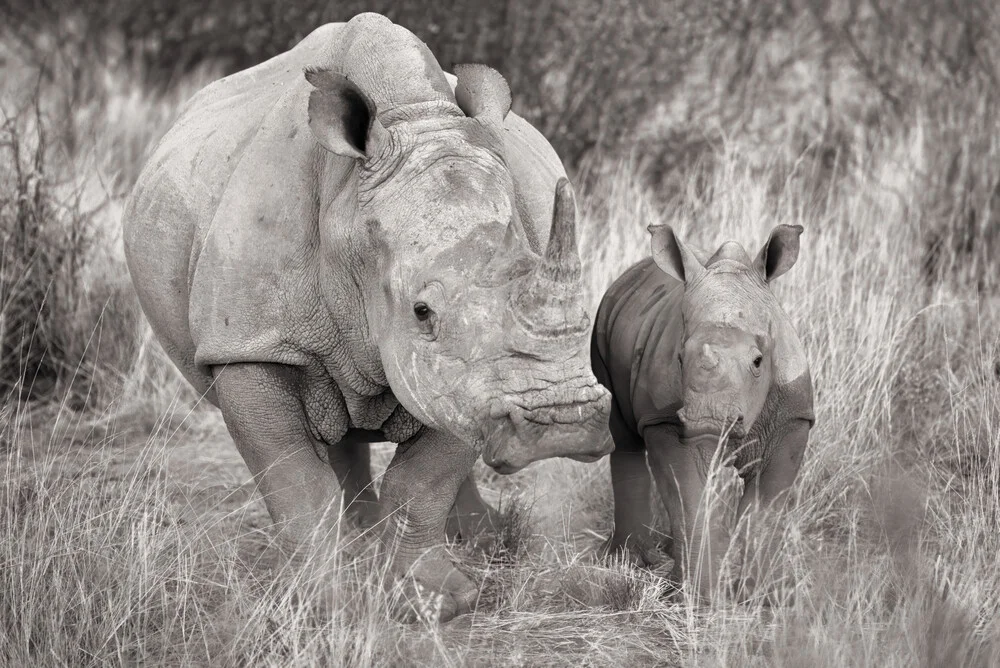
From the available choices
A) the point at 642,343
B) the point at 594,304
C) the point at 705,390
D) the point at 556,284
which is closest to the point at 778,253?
the point at 642,343

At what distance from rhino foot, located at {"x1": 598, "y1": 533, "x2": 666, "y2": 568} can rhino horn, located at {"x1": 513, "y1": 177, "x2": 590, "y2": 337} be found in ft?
4.53

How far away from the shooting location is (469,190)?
159 inches

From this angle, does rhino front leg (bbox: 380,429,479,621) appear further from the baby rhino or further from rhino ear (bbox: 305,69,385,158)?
rhino ear (bbox: 305,69,385,158)

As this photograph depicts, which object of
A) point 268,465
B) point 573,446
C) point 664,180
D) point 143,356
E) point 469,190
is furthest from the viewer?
point 664,180

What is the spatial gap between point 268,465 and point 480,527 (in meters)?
1.20

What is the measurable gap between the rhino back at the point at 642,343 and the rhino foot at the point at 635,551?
1.31 feet

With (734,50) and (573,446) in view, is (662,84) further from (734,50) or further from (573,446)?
(573,446)

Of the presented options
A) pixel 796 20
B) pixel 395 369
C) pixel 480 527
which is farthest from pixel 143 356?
pixel 796 20

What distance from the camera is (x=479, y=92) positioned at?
14.7 feet

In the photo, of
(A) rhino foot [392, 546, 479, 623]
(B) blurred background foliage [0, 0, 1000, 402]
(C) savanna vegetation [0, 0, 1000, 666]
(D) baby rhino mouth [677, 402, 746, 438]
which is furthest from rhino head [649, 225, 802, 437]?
(B) blurred background foliage [0, 0, 1000, 402]

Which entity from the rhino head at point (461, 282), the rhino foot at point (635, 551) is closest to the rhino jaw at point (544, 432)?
the rhino head at point (461, 282)

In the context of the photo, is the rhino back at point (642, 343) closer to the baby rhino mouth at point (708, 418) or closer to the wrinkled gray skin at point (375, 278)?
the baby rhino mouth at point (708, 418)

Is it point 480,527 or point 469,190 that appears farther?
point 480,527

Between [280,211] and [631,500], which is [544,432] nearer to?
[280,211]
